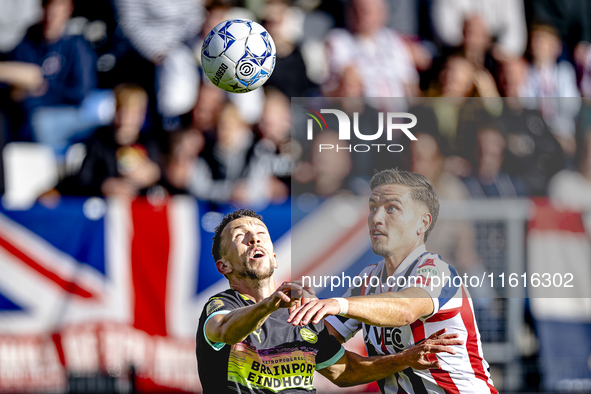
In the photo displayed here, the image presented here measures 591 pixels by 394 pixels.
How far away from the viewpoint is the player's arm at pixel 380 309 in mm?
3846

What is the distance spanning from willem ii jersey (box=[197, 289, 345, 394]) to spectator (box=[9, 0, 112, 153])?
5277 millimetres

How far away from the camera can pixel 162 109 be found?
9055 mm

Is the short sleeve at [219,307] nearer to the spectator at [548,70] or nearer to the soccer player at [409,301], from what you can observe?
the soccer player at [409,301]

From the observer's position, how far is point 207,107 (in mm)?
8773

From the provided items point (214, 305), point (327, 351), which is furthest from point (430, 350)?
point (214, 305)

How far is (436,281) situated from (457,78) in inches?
207

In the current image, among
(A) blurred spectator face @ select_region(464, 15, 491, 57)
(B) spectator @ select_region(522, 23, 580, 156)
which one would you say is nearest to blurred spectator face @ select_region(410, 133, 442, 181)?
(B) spectator @ select_region(522, 23, 580, 156)

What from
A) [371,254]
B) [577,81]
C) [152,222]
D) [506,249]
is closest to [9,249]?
[152,222]

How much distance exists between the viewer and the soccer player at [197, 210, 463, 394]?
4348mm

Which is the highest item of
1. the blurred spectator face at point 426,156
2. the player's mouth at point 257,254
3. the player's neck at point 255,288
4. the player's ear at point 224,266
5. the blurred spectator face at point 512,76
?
the blurred spectator face at point 512,76

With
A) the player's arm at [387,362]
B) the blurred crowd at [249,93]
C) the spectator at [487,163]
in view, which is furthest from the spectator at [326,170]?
the player's arm at [387,362]

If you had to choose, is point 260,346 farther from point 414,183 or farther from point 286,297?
point 414,183

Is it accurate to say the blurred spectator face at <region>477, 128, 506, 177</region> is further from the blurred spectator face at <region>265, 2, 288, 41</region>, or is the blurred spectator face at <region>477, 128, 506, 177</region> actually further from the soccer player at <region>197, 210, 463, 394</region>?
the blurred spectator face at <region>265, 2, 288, 41</region>

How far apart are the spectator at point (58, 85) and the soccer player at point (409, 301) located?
17.0ft
